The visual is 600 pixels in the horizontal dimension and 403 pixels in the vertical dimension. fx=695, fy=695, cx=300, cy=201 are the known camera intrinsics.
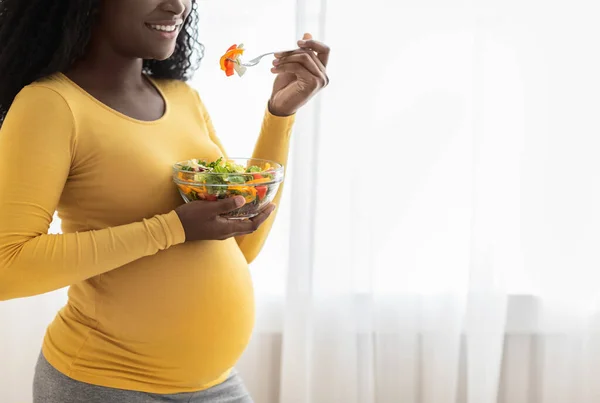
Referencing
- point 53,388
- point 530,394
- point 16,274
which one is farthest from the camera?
point 530,394

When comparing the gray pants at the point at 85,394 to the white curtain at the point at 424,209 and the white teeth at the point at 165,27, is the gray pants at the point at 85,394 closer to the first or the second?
the white teeth at the point at 165,27

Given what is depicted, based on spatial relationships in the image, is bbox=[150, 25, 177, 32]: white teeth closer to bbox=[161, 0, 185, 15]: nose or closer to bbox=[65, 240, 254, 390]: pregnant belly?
bbox=[161, 0, 185, 15]: nose

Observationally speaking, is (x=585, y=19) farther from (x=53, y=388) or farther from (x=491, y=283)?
(x=53, y=388)

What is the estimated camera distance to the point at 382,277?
6.46ft

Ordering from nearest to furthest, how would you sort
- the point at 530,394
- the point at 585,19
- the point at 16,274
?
1. the point at 16,274
2. the point at 585,19
3. the point at 530,394

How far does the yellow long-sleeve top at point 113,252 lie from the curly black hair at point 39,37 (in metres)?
0.05

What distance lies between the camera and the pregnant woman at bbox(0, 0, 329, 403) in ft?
3.37

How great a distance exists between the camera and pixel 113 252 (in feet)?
3.43

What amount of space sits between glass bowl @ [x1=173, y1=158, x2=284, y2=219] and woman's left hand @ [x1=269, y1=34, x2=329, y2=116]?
0.79ft

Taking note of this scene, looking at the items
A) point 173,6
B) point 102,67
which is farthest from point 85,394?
point 173,6

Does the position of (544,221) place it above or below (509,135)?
below

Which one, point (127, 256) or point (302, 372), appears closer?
point (127, 256)

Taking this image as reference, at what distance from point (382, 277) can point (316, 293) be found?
0.19 m

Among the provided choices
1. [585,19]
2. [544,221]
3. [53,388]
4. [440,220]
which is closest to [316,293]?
[440,220]
